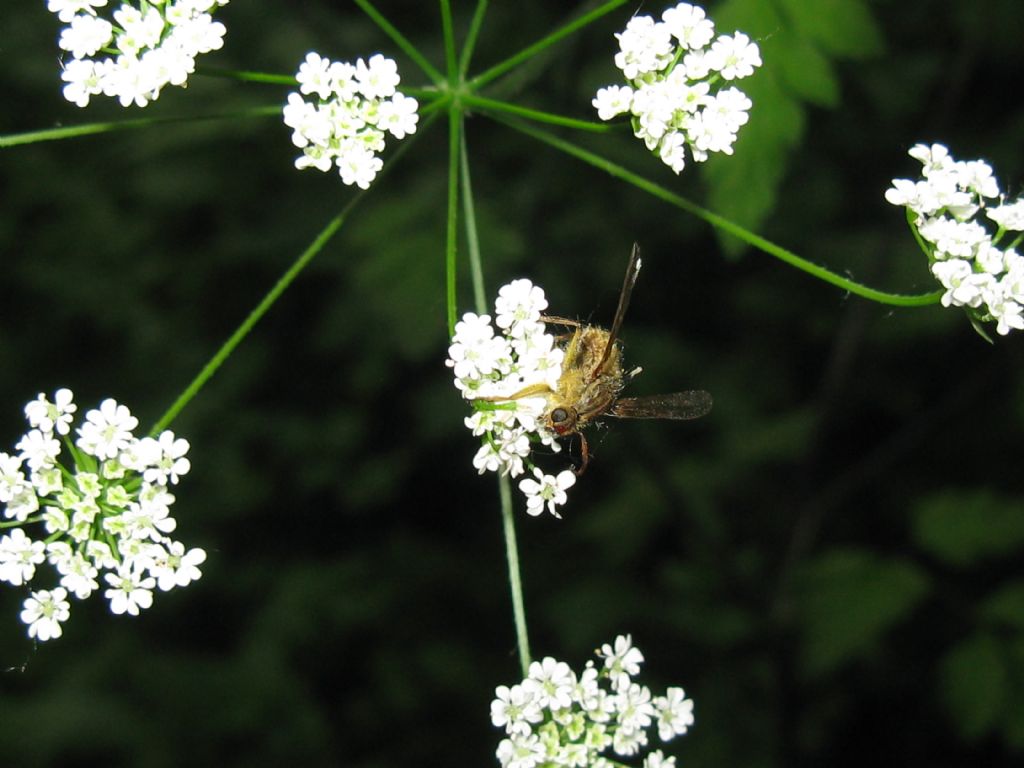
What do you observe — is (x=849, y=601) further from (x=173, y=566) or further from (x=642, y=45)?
(x=173, y=566)

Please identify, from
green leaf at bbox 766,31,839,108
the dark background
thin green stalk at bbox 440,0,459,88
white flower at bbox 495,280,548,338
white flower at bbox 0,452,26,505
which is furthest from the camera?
the dark background

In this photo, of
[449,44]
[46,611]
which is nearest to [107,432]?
[46,611]

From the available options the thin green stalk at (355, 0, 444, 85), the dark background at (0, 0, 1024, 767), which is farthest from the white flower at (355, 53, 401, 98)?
the dark background at (0, 0, 1024, 767)

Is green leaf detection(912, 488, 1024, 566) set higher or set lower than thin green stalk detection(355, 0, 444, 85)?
lower

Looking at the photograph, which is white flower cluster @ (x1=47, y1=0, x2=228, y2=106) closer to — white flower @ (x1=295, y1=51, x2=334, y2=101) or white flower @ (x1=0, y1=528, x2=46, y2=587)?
white flower @ (x1=295, y1=51, x2=334, y2=101)

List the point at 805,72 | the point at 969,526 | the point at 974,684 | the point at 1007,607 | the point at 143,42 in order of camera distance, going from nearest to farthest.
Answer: the point at 143,42
the point at 805,72
the point at 974,684
the point at 1007,607
the point at 969,526

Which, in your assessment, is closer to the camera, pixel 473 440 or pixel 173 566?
pixel 173 566

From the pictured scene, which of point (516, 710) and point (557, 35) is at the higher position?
point (557, 35)
